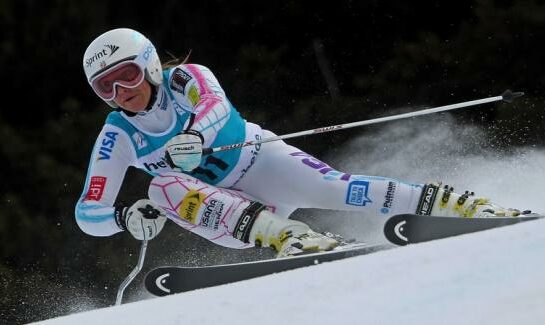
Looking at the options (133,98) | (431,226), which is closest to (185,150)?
(133,98)

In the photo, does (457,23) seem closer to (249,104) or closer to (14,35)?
(249,104)

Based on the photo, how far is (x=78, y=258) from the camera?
8359 mm

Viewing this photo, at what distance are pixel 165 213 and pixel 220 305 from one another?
1.61m

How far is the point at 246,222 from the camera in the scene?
3840 millimetres

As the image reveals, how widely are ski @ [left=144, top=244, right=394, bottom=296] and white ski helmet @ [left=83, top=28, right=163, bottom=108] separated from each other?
2.93 feet

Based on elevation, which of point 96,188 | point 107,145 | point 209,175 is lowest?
point 96,188

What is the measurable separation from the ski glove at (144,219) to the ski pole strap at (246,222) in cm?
31

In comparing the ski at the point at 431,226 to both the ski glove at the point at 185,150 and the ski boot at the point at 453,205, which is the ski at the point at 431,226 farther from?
the ski glove at the point at 185,150

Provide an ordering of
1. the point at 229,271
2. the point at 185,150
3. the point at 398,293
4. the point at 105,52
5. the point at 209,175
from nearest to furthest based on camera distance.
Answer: the point at 398,293
the point at 229,271
the point at 185,150
the point at 105,52
the point at 209,175

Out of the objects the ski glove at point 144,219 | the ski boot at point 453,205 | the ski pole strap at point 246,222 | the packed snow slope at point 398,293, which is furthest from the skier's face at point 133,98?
the packed snow slope at point 398,293

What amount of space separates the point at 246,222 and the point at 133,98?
0.73 m

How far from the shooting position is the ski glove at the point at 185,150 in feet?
12.5

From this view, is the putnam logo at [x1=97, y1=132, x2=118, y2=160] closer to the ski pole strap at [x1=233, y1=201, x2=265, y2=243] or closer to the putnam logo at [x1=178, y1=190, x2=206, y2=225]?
the putnam logo at [x1=178, y1=190, x2=206, y2=225]

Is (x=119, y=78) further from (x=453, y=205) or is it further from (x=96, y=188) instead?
(x=453, y=205)
